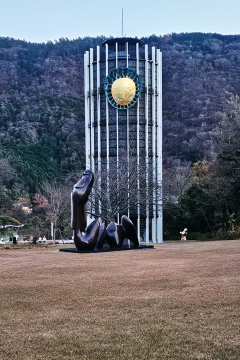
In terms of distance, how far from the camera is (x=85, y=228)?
14.2m

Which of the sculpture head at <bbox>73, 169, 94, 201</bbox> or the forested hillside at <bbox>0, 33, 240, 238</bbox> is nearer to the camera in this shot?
the sculpture head at <bbox>73, 169, 94, 201</bbox>

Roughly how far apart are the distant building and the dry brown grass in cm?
2375

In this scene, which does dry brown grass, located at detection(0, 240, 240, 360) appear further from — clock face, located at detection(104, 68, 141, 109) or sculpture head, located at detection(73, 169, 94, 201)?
clock face, located at detection(104, 68, 141, 109)

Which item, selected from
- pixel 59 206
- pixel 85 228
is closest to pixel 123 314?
pixel 85 228

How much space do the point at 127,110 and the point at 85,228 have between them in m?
19.3

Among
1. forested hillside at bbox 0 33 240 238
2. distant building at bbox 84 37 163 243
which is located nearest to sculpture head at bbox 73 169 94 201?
distant building at bbox 84 37 163 243

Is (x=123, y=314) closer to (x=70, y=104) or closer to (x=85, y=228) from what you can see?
(x=85, y=228)

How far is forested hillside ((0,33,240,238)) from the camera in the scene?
46344 millimetres

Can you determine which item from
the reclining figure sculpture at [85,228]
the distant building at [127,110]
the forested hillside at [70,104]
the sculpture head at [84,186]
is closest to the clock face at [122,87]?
the distant building at [127,110]

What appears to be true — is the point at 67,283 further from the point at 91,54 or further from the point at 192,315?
the point at 91,54

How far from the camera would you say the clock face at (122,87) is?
31.0m

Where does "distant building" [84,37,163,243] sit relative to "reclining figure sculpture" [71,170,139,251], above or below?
above

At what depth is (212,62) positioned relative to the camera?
61.7 meters

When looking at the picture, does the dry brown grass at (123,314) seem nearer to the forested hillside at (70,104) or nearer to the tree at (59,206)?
the tree at (59,206)
